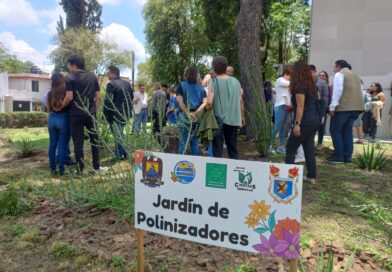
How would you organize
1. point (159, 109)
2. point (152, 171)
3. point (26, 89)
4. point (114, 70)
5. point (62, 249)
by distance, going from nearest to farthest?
point (152, 171) < point (62, 249) < point (159, 109) < point (114, 70) < point (26, 89)

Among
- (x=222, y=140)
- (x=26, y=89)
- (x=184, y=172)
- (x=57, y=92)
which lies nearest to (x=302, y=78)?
(x=222, y=140)

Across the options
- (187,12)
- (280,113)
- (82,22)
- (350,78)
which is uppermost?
(82,22)

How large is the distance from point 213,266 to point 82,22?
47.6 metres

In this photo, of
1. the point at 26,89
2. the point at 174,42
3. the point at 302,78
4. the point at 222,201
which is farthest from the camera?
the point at 26,89

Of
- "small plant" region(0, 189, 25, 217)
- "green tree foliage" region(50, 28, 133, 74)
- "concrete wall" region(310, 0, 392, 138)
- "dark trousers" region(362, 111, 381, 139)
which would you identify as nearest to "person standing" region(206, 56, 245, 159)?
"small plant" region(0, 189, 25, 217)

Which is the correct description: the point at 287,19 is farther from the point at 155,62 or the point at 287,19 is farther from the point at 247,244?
the point at 247,244

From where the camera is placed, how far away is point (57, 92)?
5.21 meters

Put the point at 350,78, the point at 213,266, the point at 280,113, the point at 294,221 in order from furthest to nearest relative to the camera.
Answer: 1. the point at 280,113
2. the point at 350,78
3. the point at 213,266
4. the point at 294,221

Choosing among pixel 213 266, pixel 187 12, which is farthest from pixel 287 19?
pixel 213 266

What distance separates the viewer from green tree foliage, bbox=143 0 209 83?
2406 centimetres

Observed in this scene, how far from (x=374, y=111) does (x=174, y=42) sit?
1714 centimetres

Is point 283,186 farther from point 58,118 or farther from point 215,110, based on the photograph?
point 58,118

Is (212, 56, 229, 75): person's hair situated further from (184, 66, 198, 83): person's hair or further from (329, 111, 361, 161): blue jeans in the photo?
(329, 111, 361, 161): blue jeans

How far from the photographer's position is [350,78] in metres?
6.00
